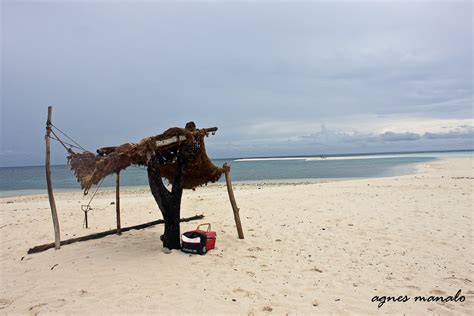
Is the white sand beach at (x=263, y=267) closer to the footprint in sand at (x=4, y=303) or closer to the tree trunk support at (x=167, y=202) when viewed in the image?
the footprint in sand at (x=4, y=303)

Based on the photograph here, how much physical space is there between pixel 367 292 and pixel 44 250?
7316 millimetres

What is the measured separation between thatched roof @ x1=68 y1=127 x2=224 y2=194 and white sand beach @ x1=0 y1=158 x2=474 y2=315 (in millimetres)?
1768

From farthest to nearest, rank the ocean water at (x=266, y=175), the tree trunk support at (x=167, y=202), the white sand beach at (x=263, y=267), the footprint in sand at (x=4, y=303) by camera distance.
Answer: the ocean water at (x=266, y=175) < the tree trunk support at (x=167, y=202) < the footprint in sand at (x=4, y=303) < the white sand beach at (x=263, y=267)

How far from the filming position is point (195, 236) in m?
6.90

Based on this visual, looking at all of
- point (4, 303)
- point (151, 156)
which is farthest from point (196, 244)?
point (4, 303)

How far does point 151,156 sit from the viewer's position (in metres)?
6.70

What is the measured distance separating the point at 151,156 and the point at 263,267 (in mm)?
3302

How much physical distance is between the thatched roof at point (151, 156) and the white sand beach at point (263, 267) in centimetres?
177

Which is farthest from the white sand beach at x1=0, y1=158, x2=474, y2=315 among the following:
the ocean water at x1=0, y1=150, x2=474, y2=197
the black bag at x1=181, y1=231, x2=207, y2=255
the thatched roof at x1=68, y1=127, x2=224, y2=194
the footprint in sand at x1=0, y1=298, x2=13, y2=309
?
the ocean water at x1=0, y1=150, x2=474, y2=197

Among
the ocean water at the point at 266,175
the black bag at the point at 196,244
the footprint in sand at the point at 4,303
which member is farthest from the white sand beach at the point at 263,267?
the ocean water at the point at 266,175

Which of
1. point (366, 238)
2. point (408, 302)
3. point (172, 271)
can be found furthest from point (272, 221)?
point (408, 302)

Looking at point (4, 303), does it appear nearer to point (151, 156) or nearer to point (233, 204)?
point (151, 156)

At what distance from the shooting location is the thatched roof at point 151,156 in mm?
6266

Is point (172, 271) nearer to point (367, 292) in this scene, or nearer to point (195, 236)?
point (195, 236)
